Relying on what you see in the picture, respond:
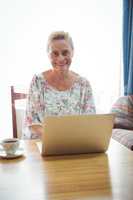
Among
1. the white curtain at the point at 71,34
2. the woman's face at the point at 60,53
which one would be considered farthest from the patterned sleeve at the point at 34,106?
the white curtain at the point at 71,34

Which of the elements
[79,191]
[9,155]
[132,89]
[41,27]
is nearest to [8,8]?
[41,27]

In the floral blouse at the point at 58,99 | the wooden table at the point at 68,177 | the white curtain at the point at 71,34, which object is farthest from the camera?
the white curtain at the point at 71,34

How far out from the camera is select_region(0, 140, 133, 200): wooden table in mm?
909

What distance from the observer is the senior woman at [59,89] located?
6.37ft

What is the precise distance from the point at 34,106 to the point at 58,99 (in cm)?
18

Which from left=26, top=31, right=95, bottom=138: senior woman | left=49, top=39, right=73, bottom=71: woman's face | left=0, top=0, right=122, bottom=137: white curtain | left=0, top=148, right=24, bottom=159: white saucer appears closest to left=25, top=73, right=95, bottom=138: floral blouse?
left=26, top=31, right=95, bottom=138: senior woman

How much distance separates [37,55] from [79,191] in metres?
2.68

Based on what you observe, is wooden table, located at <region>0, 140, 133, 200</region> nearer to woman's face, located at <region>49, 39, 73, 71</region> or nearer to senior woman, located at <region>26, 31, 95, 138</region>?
senior woman, located at <region>26, 31, 95, 138</region>

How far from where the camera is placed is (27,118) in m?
1.83

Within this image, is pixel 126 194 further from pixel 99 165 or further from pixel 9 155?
pixel 9 155

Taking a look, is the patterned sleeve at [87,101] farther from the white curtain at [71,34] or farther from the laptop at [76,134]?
the white curtain at [71,34]

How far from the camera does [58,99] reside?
77.9 inches

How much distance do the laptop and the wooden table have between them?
35 millimetres

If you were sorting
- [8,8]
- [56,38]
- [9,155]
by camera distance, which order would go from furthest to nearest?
[8,8], [56,38], [9,155]
